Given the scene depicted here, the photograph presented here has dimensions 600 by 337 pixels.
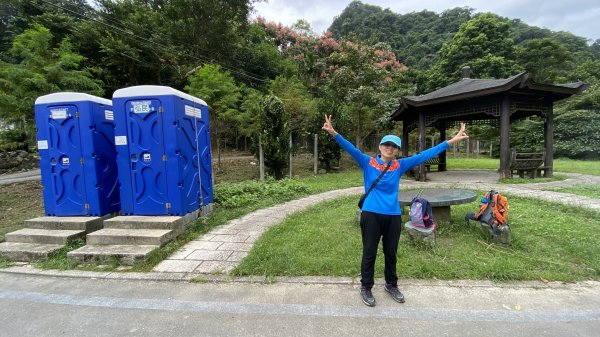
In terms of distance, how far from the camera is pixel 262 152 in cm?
1100

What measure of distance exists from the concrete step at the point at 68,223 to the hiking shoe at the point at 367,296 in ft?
14.6

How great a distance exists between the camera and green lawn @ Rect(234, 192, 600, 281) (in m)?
3.33

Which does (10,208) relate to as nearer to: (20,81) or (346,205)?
(20,81)

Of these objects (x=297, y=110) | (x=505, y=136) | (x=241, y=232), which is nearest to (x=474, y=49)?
(x=505, y=136)

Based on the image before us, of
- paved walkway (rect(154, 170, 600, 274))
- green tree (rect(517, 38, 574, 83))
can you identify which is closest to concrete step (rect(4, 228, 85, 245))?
paved walkway (rect(154, 170, 600, 274))

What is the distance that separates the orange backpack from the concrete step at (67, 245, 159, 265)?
4761mm

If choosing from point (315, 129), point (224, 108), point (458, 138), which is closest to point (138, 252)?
point (458, 138)

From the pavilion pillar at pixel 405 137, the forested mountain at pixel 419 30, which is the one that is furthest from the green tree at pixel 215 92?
the forested mountain at pixel 419 30

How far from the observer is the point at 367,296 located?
2.82 metres

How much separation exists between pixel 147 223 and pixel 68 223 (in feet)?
4.46

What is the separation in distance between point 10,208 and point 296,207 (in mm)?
7153

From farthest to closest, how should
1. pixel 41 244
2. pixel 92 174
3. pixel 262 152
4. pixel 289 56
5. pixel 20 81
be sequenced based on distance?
1. pixel 289 56
2. pixel 262 152
3. pixel 20 81
4. pixel 92 174
5. pixel 41 244

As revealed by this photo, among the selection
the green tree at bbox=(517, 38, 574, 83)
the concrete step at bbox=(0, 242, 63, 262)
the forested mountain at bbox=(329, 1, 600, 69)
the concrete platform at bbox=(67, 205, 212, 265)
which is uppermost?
the forested mountain at bbox=(329, 1, 600, 69)

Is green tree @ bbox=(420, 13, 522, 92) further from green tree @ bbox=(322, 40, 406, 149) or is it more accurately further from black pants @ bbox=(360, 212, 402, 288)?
black pants @ bbox=(360, 212, 402, 288)
